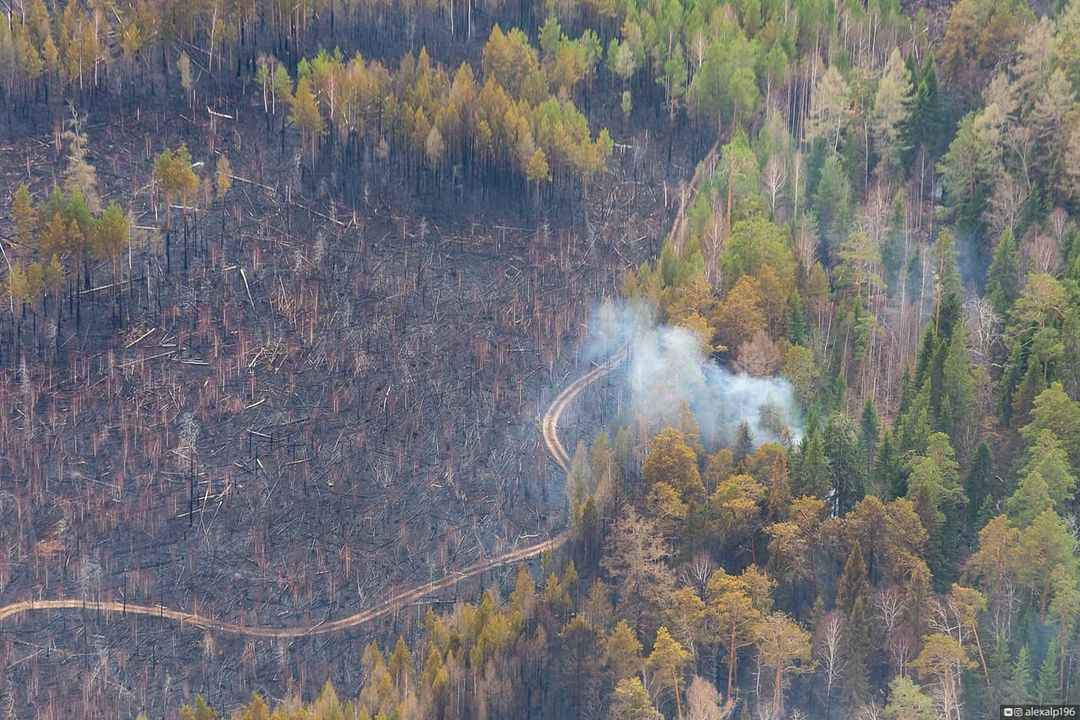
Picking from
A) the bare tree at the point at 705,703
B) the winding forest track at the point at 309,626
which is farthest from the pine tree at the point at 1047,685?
the winding forest track at the point at 309,626

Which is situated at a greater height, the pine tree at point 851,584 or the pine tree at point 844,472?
the pine tree at point 844,472

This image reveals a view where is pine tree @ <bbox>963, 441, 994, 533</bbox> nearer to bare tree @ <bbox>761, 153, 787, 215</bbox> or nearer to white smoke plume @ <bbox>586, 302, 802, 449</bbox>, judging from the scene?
white smoke plume @ <bbox>586, 302, 802, 449</bbox>

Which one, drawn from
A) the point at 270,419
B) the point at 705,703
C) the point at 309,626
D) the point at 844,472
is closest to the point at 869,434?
the point at 844,472

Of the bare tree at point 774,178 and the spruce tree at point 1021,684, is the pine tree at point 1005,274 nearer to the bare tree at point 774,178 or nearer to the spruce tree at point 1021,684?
the bare tree at point 774,178

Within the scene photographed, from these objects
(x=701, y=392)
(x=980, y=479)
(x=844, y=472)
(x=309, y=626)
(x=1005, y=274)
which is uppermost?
(x=1005, y=274)

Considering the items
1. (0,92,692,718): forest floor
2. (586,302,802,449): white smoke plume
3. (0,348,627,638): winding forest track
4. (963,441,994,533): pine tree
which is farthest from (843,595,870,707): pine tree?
(0,92,692,718): forest floor

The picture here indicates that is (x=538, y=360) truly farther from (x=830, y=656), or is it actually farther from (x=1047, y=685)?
(x=1047, y=685)

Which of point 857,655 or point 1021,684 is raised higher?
point 1021,684
